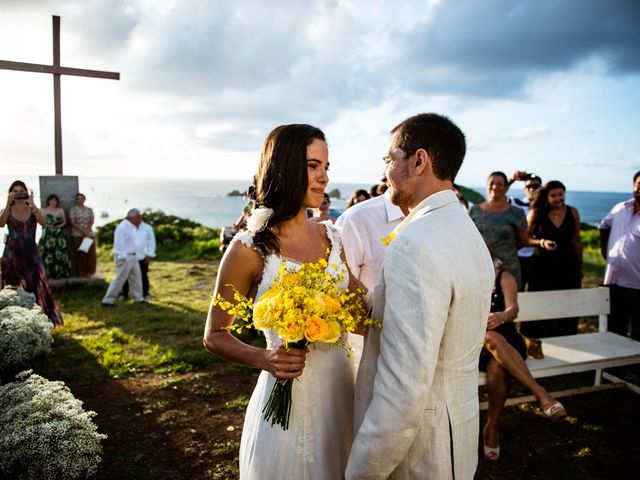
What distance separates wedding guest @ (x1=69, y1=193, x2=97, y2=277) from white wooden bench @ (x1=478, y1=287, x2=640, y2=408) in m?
9.69

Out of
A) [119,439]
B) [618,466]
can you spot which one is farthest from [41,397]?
[618,466]

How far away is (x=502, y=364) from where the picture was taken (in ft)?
14.7

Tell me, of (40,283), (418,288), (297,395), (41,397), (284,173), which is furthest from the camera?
(40,283)

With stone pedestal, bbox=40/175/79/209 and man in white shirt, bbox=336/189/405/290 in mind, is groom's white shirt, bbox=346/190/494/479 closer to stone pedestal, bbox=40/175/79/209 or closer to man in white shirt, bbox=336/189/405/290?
man in white shirt, bbox=336/189/405/290

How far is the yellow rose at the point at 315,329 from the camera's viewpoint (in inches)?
72.5

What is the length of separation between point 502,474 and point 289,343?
3.08 meters

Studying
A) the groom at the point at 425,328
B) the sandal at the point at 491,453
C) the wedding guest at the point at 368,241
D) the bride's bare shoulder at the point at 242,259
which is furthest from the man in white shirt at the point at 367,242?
the sandal at the point at 491,453

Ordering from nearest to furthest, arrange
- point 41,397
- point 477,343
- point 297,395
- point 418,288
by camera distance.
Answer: point 418,288
point 477,343
point 297,395
point 41,397

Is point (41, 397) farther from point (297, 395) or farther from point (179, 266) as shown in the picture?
point (179, 266)

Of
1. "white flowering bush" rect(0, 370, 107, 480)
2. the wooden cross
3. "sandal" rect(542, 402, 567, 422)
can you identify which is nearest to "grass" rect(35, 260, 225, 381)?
"white flowering bush" rect(0, 370, 107, 480)

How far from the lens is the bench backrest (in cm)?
552

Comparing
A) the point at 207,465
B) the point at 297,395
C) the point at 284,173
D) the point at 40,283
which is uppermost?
the point at 284,173

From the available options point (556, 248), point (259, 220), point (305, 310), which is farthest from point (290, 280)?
point (556, 248)

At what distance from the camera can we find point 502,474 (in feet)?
13.1
